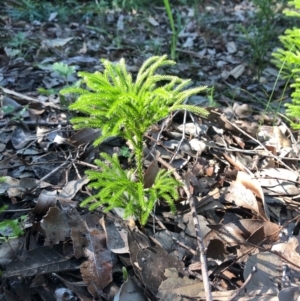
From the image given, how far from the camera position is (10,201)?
6.51ft

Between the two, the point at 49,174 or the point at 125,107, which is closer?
the point at 125,107

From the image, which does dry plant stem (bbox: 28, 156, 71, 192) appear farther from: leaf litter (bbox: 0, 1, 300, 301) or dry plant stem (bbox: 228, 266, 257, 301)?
dry plant stem (bbox: 228, 266, 257, 301)

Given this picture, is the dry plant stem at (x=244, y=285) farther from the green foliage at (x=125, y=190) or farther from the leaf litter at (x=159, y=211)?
the green foliage at (x=125, y=190)

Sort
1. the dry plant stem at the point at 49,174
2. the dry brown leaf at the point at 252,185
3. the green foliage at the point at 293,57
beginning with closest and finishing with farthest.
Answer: the dry brown leaf at the point at 252,185
the dry plant stem at the point at 49,174
the green foliage at the point at 293,57

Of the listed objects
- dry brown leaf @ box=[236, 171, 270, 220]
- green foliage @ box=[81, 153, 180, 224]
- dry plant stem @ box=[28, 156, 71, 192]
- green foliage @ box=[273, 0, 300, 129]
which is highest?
green foliage @ box=[273, 0, 300, 129]

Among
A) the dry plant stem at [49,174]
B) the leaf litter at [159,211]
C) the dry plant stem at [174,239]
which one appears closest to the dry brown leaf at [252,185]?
the leaf litter at [159,211]

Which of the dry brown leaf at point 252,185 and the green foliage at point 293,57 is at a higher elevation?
the green foliage at point 293,57

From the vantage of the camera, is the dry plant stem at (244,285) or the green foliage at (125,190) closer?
the dry plant stem at (244,285)

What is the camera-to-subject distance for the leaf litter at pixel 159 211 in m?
1.61

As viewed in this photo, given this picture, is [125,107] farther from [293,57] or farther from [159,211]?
[293,57]

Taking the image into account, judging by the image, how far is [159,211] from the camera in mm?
1943

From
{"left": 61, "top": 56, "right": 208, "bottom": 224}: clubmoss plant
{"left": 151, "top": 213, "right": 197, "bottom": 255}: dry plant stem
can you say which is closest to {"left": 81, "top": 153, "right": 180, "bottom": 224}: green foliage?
{"left": 61, "top": 56, "right": 208, "bottom": 224}: clubmoss plant

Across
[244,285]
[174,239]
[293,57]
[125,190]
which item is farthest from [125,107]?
[293,57]

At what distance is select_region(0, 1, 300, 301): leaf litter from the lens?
1611 mm
